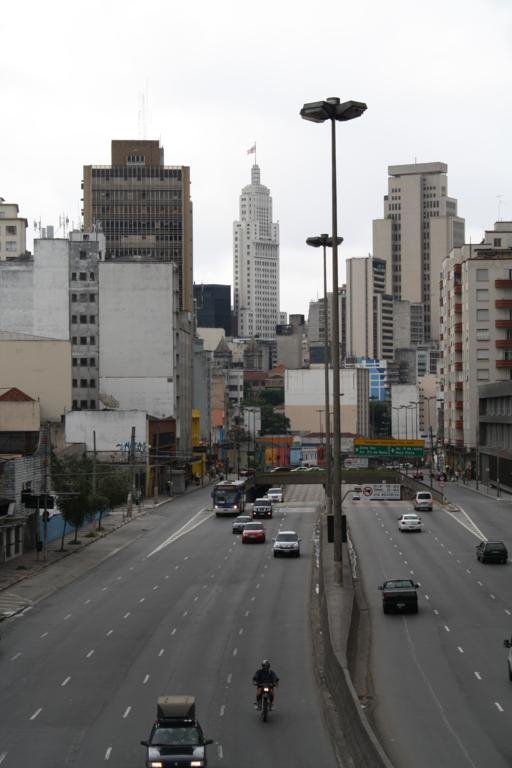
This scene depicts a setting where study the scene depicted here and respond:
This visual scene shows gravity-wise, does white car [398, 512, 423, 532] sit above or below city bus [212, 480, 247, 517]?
below

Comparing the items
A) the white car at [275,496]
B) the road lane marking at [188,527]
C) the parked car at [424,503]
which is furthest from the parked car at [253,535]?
the white car at [275,496]

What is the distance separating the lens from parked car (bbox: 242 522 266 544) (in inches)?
3073

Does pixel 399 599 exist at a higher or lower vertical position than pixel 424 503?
lower

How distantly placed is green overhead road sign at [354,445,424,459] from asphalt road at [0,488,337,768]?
81980 millimetres

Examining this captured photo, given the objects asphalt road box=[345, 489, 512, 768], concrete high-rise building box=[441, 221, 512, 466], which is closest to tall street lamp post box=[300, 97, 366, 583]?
asphalt road box=[345, 489, 512, 768]

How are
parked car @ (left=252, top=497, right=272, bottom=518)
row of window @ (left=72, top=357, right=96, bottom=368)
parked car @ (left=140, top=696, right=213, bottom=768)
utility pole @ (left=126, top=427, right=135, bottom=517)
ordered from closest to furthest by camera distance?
1. parked car @ (left=140, top=696, right=213, bottom=768)
2. parked car @ (left=252, top=497, right=272, bottom=518)
3. utility pole @ (left=126, top=427, right=135, bottom=517)
4. row of window @ (left=72, top=357, right=96, bottom=368)

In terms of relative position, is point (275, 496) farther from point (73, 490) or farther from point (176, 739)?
point (176, 739)

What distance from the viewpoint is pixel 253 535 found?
7819cm

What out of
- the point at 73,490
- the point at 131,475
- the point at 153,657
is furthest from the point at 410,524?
the point at 153,657

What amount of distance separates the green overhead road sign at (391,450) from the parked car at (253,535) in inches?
2927

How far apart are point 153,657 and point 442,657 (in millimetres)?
8847

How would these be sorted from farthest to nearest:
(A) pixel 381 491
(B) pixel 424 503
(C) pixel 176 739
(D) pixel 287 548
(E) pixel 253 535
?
(A) pixel 381 491, (B) pixel 424 503, (E) pixel 253 535, (D) pixel 287 548, (C) pixel 176 739

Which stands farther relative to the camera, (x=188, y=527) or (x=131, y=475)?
(x=131, y=475)

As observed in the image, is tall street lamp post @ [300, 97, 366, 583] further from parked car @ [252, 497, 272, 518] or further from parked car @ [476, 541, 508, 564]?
parked car @ [252, 497, 272, 518]
